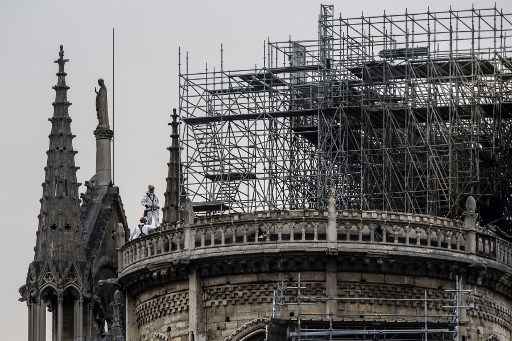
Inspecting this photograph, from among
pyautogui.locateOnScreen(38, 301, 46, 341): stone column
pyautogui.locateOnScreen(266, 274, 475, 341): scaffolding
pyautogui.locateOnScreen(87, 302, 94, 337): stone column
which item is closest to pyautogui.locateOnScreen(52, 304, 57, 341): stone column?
pyautogui.locateOnScreen(38, 301, 46, 341): stone column

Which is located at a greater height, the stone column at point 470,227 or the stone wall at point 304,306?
the stone column at point 470,227

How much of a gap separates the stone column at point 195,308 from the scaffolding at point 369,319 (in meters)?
2.90

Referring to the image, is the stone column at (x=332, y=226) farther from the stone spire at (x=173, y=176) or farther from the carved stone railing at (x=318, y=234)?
the stone spire at (x=173, y=176)

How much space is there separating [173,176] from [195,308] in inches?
781

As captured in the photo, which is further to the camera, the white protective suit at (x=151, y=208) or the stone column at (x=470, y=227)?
the white protective suit at (x=151, y=208)

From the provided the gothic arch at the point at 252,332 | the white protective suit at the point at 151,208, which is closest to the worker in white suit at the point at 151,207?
the white protective suit at the point at 151,208

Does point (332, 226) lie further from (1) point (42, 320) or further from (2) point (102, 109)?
(2) point (102, 109)

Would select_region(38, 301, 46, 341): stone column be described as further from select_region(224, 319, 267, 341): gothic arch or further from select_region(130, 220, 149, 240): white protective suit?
select_region(224, 319, 267, 341): gothic arch

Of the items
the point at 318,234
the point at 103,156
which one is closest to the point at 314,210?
the point at 318,234

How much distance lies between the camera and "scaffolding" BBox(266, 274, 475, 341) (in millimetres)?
88812

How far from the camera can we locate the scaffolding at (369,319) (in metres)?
88.8

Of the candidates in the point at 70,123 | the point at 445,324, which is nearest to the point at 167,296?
the point at 445,324

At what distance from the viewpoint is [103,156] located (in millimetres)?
114375

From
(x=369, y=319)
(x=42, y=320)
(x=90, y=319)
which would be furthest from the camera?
(x=90, y=319)
